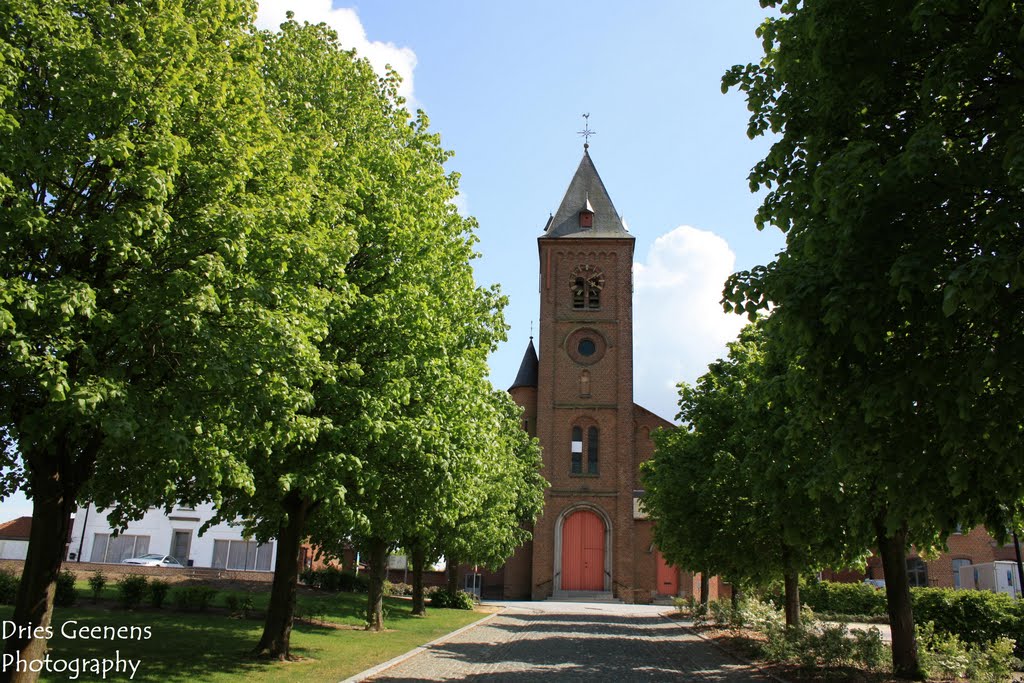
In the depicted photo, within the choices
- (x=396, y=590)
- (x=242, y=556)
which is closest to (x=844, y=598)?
(x=396, y=590)

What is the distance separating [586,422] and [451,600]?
16960 millimetres

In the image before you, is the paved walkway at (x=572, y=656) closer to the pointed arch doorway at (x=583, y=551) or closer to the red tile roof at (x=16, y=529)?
the pointed arch doorway at (x=583, y=551)

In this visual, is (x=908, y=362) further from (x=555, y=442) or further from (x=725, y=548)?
(x=555, y=442)

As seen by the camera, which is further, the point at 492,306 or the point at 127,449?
the point at 492,306

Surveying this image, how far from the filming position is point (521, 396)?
51562 mm

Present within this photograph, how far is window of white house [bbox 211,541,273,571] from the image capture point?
48.7 m

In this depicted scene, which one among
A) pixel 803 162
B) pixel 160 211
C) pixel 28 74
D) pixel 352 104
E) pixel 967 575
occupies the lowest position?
pixel 967 575

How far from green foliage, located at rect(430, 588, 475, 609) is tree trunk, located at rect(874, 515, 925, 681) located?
23738mm

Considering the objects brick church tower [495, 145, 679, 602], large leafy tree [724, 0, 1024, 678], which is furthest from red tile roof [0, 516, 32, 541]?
large leafy tree [724, 0, 1024, 678]

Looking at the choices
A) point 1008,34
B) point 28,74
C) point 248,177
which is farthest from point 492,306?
point 1008,34

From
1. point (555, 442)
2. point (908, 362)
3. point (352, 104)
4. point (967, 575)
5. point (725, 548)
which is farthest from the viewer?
point (555, 442)

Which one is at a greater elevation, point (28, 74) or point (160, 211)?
point (28, 74)

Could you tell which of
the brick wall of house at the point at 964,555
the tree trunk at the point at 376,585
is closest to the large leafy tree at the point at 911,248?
the tree trunk at the point at 376,585

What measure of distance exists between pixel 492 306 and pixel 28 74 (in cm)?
986
